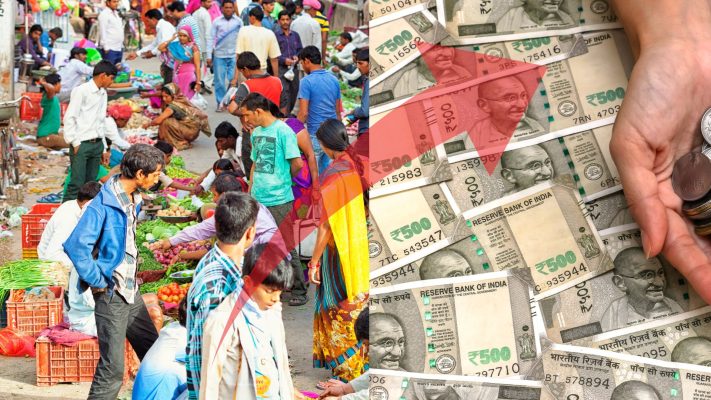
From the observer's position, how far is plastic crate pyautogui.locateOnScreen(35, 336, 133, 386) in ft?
19.3

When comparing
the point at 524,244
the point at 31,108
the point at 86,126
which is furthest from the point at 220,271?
the point at 31,108

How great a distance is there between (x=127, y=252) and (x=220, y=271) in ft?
5.20

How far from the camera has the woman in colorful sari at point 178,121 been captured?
11.9m

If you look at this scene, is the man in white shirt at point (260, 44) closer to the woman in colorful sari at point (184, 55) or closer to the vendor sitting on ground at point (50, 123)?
the woman in colorful sari at point (184, 55)

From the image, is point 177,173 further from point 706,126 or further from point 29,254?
point 706,126

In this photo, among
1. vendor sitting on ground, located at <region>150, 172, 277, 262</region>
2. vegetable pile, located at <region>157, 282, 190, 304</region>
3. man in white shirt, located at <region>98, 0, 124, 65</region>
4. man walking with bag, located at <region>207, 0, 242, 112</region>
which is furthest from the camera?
man in white shirt, located at <region>98, 0, 124, 65</region>

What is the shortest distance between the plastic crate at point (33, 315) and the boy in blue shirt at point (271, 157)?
152 centimetres

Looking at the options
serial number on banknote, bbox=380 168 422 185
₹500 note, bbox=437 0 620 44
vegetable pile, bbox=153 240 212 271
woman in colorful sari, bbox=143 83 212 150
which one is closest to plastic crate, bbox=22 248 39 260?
vegetable pile, bbox=153 240 212 271

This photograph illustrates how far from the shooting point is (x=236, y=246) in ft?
12.7

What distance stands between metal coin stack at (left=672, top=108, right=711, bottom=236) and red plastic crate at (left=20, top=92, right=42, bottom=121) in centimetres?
1110

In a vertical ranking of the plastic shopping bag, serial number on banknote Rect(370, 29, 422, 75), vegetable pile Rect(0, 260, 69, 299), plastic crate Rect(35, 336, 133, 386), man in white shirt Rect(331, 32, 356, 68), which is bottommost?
plastic crate Rect(35, 336, 133, 386)

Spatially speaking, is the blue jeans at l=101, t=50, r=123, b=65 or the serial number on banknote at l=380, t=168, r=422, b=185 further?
the blue jeans at l=101, t=50, r=123, b=65

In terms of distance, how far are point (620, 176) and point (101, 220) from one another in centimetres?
305

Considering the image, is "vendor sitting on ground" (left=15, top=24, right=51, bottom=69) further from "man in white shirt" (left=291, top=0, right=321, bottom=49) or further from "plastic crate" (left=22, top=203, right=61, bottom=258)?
"plastic crate" (left=22, top=203, right=61, bottom=258)
